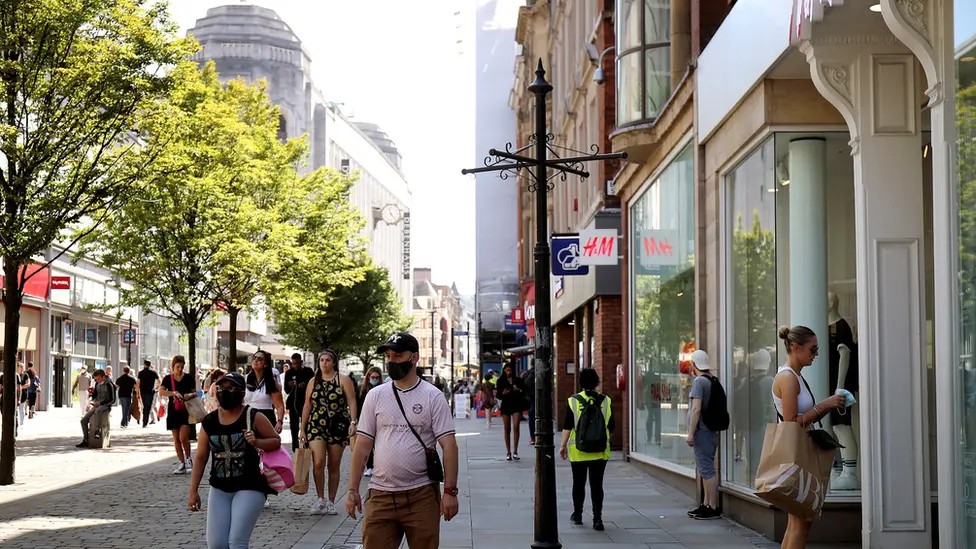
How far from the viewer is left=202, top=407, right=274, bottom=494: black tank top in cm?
761

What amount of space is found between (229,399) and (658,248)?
1101 centimetres

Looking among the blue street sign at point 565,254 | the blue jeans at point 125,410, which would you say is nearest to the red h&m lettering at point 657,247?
the blue street sign at point 565,254

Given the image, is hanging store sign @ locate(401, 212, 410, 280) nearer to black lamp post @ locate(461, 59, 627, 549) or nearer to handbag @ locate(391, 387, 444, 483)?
black lamp post @ locate(461, 59, 627, 549)

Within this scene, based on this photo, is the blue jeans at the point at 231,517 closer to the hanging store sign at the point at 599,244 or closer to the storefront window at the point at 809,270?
the storefront window at the point at 809,270

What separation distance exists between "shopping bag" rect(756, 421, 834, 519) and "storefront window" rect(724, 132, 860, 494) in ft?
13.0

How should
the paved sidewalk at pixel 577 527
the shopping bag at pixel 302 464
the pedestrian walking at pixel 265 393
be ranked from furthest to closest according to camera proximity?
the pedestrian walking at pixel 265 393 → the shopping bag at pixel 302 464 → the paved sidewalk at pixel 577 527

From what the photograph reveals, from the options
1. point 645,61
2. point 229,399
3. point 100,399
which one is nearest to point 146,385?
point 100,399

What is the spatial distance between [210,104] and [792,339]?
75.6ft

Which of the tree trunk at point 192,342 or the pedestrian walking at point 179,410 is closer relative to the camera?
the pedestrian walking at point 179,410

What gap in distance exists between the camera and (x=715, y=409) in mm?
12672

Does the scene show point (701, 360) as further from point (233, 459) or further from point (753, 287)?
point (233, 459)

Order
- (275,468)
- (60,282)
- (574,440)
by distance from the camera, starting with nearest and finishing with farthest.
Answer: (275,468) < (574,440) < (60,282)

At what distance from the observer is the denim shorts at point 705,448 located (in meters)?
12.7

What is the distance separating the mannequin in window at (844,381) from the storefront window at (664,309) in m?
4.01
